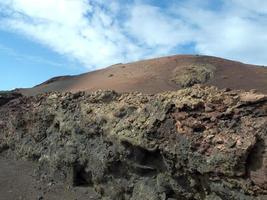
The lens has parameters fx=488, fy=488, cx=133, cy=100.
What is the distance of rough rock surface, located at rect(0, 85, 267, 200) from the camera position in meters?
6.68

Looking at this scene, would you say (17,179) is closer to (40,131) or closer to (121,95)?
(40,131)

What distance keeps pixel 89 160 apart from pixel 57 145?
1658mm

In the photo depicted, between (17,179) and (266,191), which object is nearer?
(266,191)

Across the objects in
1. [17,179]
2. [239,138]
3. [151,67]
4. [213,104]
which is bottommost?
[17,179]

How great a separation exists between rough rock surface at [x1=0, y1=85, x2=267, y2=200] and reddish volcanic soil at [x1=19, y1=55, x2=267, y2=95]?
5.96 feet

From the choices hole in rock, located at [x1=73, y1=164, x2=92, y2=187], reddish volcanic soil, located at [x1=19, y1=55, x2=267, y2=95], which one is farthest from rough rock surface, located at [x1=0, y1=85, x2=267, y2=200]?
reddish volcanic soil, located at [x1=19, y1=55, x2=267, y2=95]

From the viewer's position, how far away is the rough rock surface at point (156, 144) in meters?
6.68

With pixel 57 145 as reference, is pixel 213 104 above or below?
above

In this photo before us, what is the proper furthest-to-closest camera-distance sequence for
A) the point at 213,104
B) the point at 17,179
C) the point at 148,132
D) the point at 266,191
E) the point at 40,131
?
1. the point at 40,131
2. the point at 17,179
3. the point at 148,132
4. the point at 213,104
5. the point at 266,191

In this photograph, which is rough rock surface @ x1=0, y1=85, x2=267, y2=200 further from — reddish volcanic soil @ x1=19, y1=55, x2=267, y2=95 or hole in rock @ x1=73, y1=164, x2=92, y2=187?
reddish volcanic soil @ x1=19, y1=55, x2=267, y2=95

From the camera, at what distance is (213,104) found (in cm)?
746

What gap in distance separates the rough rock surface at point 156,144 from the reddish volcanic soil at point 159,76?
1.82 m

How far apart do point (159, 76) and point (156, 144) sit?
237 inches

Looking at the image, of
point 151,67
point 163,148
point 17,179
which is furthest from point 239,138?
point 151,67
